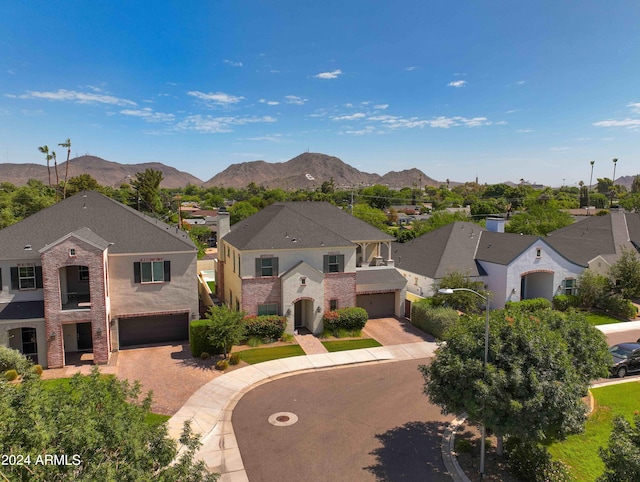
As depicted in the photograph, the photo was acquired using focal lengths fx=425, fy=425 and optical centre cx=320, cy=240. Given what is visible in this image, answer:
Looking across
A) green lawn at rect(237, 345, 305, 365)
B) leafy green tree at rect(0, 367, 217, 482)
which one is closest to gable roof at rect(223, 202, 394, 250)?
green lawn at rect(237, 345, 305, 365)

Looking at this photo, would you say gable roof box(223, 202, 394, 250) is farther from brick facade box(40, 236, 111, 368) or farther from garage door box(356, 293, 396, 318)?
brick facade box(40, 236, 111, 368)

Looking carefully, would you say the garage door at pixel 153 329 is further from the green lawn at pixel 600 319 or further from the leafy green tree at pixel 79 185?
the leafy green tree at pixel 79 185

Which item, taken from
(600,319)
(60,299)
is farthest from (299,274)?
(600,319)

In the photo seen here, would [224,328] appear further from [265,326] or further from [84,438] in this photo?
[84,438]

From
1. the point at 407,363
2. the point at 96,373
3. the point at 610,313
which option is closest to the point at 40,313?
the point at 96,373

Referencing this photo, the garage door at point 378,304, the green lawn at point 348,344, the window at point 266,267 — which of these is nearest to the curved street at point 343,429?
the green lawn at point 348,344

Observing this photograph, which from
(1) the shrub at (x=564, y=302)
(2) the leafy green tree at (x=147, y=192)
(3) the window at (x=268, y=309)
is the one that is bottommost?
(1) the shrub at (x=564, y=302)
